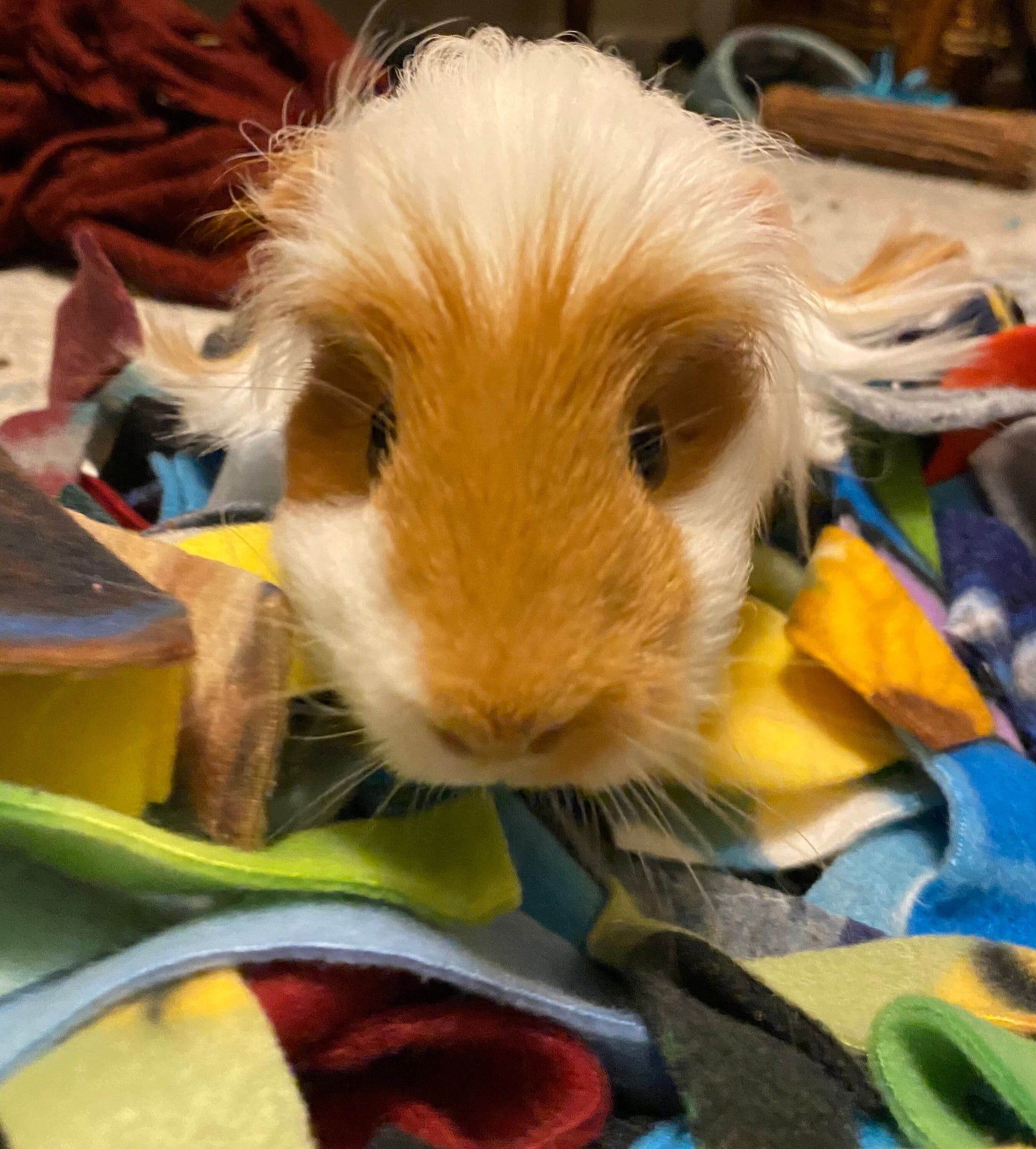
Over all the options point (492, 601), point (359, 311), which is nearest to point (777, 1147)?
point (492, 601)

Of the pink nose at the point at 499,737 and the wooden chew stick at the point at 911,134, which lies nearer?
the pink nose at the point at 499,737

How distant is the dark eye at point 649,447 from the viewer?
39 cm

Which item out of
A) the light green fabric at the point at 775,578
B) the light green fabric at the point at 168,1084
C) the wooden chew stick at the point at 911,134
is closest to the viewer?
the light green fabric at the point at 168,1084

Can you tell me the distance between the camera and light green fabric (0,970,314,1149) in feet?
0.94

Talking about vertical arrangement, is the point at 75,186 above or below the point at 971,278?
below

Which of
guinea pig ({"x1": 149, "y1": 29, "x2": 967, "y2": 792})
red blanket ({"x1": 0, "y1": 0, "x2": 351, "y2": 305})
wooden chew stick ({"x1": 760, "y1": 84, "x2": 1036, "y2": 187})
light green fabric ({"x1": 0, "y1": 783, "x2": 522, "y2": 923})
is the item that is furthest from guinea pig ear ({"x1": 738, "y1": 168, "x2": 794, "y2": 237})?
wooden chew stick ({"x1": 760, "y1": 84, "x2": 1036, "y2": 187})

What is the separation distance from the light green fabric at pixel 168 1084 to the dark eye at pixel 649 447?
0.73 feet

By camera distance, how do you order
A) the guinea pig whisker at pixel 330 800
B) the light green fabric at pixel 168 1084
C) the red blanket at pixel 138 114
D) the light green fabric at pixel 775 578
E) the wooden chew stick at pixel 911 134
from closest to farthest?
the light green fabric at pixel 168 1084, the guinea pig whisker at pixel 330 800, the light green fabric at pixel 775 578, the red blanket at pixel 138 114, the wooden chew stick at pixel 911 134

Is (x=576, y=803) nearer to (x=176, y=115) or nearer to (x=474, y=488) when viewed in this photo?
(x=474, y=488)

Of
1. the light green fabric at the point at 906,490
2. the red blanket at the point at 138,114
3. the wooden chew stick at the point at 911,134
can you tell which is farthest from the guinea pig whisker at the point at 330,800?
the wooden chew stick at the point at 911,134

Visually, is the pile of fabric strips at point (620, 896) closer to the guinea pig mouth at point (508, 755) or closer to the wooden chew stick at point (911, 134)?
the guinea pig mouth at point (508, 755)

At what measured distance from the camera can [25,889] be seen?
0.36m

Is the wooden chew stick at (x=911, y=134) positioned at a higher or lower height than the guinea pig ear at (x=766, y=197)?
lower

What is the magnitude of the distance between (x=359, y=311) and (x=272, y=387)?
0.32 ft
